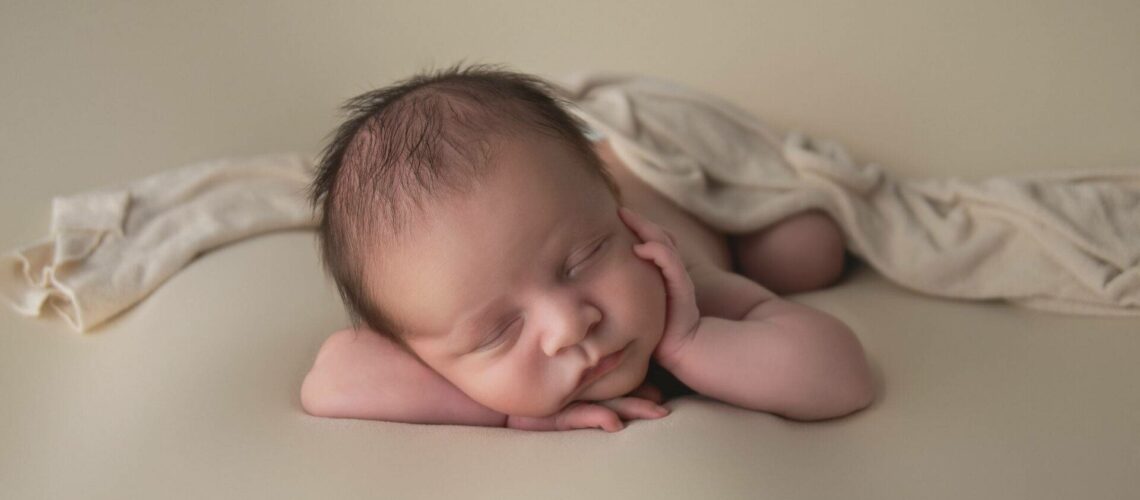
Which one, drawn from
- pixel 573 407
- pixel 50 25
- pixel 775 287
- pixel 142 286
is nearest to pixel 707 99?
pixel 775 287

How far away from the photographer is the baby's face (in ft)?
3.10

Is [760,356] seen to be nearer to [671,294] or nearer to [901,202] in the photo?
[671,294]

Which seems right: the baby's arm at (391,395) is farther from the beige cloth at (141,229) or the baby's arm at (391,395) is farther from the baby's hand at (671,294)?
the beige cloth at (141,229)

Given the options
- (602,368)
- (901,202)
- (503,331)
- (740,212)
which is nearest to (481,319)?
(503,331)

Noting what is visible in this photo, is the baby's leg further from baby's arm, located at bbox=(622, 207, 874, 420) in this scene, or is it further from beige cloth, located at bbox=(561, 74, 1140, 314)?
baby's arm, located at bbox=(622, 207, 874, 420)

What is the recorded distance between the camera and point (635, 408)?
102cm

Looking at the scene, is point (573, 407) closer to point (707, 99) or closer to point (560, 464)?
point (560, 464)

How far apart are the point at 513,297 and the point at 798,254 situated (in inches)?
21.7

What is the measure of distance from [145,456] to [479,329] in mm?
379

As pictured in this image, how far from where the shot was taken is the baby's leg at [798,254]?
137cm

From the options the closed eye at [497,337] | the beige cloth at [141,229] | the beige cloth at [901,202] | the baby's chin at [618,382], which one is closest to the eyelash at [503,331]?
the closed eye at [497,337]

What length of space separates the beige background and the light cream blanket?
0.14 feet

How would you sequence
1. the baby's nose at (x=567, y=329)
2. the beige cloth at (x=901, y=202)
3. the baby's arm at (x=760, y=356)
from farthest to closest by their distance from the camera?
the beige cloth at (x=901, y=202)
the baby's arm at (x=760, y=356)
the baby's nose at (x=567, y=329)

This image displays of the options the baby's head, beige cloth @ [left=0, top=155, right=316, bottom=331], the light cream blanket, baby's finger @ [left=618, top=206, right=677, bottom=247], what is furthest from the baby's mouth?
beige cloth @ [left=0, top=155, right=316, bottom=331]
